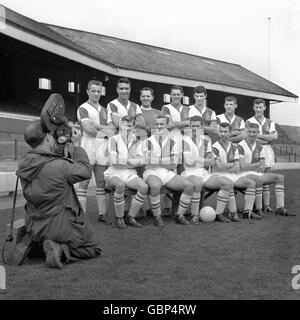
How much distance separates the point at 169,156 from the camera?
260 inches

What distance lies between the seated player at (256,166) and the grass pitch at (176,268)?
43.1 inches

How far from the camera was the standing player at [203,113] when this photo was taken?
721 centimetres

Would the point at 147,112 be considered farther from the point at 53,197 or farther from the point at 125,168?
the point at 53,197

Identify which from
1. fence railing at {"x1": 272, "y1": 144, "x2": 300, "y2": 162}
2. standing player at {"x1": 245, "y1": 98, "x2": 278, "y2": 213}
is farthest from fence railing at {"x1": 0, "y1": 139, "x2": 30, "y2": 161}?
fence railing at {"x1": 272, "y1": 144, "x2": 300, "y2": 162}

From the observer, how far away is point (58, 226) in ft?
14.0

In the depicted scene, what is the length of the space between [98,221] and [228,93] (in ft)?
66.0

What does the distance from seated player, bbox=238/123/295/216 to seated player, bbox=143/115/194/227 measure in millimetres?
1141

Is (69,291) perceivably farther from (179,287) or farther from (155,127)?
(155,127)

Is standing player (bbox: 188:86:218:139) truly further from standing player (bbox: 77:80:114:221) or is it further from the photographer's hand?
the photographer's hand

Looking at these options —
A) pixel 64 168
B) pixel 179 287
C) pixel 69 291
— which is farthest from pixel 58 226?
pixel 179 287

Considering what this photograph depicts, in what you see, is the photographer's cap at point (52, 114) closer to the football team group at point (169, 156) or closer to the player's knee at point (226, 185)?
the football team group at point (169, 156)

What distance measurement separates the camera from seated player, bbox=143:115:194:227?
20.9 ft

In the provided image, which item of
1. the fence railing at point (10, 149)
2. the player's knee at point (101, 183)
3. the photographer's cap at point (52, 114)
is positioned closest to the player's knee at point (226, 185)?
the player's knee at point (101, 183)
